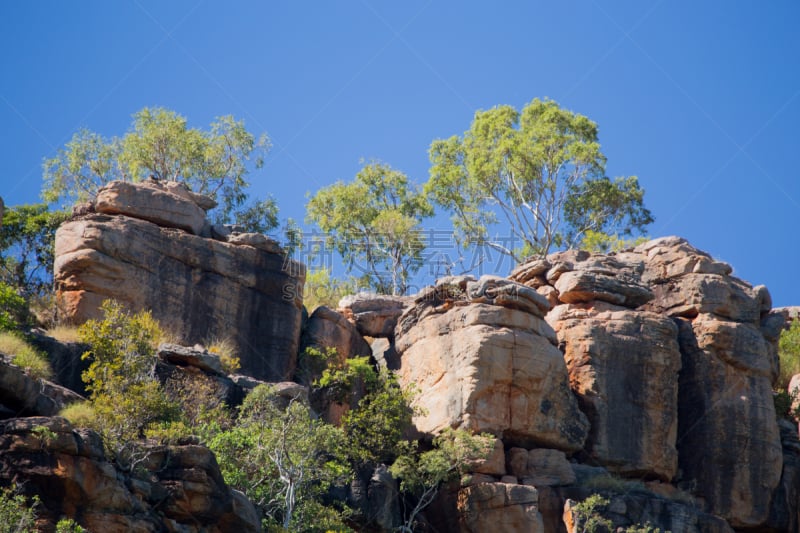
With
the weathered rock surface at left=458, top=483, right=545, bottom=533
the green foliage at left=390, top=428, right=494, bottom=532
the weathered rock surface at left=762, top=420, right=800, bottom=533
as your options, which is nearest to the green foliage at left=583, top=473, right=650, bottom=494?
the weathered rock surface at left=458, top=483, right=545, bottom=533

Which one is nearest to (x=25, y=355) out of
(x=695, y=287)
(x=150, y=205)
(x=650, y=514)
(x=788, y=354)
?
(x=150, y=205)

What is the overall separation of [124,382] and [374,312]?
1464 centimetres

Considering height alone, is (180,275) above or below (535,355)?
above

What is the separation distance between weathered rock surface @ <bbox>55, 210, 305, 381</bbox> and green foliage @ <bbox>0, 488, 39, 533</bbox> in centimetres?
1333

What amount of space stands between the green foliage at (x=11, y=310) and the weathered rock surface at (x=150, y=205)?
4.81 metres

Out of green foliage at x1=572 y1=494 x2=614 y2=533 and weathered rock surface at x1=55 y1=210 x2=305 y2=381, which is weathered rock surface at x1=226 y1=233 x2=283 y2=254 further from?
green foliage at x1=572 y1=494 x2=614 y2=533

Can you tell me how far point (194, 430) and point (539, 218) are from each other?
32136 mm

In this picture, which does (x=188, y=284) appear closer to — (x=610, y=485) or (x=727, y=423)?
(x=610, y=485)

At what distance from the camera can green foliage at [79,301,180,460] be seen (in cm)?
2853

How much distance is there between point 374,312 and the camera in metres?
43.7

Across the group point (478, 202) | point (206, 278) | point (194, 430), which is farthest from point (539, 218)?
point (194, 430)

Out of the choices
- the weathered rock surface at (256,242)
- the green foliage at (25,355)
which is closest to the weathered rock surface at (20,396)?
the green foliage at (25,355)

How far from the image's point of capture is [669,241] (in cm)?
4591

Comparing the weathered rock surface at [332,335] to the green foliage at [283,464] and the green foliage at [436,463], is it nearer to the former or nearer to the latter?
the green foliage at [436,463]
